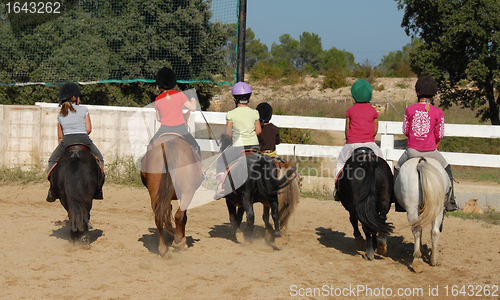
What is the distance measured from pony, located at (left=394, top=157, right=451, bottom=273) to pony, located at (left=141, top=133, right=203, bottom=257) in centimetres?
256

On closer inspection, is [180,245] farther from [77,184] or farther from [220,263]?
[77,184]

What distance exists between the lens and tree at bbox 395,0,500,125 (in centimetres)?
1392

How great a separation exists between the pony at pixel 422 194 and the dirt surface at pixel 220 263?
1.55 feet

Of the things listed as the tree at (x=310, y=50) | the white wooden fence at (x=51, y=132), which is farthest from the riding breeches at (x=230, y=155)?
the tree at (x=310, y=50)

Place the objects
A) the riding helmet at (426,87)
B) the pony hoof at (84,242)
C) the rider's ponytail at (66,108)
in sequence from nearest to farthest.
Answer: the riding helmet at (426,87), the pony hoof at (84,242), the rider's ponytail at (66,108)

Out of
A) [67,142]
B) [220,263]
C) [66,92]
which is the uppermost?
[66,92]

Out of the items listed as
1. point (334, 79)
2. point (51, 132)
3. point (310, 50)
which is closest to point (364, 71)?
point (334, 79)

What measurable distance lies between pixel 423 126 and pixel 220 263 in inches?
118

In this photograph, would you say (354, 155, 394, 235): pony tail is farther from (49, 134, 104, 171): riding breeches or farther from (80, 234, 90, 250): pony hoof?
(49, 134, 104, 171): riding breeches

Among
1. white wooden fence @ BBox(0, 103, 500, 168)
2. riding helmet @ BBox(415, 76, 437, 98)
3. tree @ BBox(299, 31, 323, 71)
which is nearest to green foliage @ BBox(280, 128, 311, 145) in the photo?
white wooden fence @ BBox(0, 103, 500, 168)

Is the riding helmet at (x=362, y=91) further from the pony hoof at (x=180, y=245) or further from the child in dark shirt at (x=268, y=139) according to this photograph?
the pony hoof at (x=180, y=245)

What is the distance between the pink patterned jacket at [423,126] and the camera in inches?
198

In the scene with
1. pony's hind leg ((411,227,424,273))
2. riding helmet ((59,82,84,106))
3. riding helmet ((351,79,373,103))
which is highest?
riding helmet ((351,79,373,103))

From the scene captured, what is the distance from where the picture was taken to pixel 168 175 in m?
4.98
